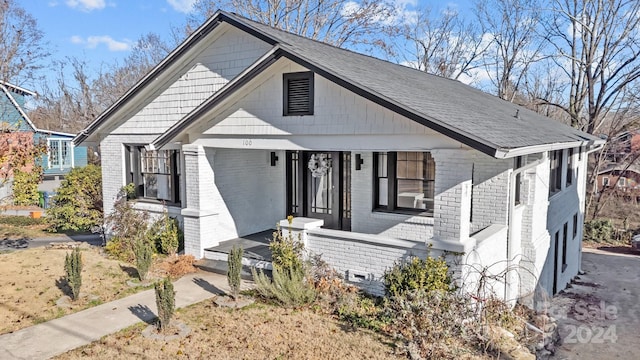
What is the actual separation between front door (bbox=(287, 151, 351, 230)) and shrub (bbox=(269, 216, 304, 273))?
95.2 inches

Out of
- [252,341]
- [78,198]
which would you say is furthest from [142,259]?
[78,198]

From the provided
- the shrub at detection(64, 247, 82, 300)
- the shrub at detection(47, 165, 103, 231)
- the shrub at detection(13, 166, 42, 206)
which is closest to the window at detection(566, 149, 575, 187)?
the shrub at detection(64, 247, 82, 300)

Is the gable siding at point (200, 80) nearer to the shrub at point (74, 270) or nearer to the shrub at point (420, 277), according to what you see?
the shrub at point (74, 270)

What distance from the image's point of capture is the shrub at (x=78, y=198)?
1600 cm

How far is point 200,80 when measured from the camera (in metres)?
12.1

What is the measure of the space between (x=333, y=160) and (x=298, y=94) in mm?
2606

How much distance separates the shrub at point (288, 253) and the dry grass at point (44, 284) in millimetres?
2983

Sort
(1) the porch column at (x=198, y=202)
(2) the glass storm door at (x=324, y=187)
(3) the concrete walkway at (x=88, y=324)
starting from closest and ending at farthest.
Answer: (3) the concrete walkway at (x=88, y=324) → (1) the porch column at (x=198, y=202) → (2) the glass storm door at (x=324, y=187)

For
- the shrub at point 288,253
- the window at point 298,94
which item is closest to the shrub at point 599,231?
the shrub at point 288,253

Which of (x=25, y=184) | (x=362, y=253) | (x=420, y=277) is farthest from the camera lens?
(x=25, y=184)

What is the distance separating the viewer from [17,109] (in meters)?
25.6

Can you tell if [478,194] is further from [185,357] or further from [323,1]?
[323,1]

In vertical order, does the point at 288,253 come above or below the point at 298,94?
below

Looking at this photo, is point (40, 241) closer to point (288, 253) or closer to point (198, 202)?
point (198, 202)
